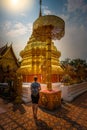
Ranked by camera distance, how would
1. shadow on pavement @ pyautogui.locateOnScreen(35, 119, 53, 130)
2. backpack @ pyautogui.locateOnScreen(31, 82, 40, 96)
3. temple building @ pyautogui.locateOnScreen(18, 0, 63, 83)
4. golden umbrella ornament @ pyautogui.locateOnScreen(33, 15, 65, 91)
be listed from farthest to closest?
temple building @ pyautogui.locateOnScreen(18, 0, 63, 83) → golden umbrella ornament @ pyautogui.locateOnScreen(33, 15, 65, 91) → backpack @ pyautogui.locateOnScreen(31, 82, 40, 96) → shadow on pavement @ pyautogui.locateOnScreen(35, 119, 53, 130)

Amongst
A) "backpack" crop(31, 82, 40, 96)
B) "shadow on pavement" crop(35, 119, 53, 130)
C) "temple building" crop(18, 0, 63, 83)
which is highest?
"temple building" crop(18, 0, 63, 83)

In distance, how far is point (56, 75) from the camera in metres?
11.4

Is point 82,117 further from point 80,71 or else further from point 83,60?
point 83,60

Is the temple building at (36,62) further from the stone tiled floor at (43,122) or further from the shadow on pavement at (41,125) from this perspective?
the shadow on pavement at (41,125)

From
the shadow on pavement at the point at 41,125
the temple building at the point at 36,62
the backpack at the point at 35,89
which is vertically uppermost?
the temple building at the point at 36,62

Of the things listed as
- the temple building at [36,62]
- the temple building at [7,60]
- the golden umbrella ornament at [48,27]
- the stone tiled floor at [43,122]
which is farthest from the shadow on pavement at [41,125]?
the temple building at [7,60]

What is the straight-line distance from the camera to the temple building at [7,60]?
13000 millimetres

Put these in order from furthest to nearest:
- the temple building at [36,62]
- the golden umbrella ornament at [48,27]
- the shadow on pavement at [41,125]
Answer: the temple building at [36,62] → the golden umbrella ornament at [48,27] → the shadow on pavement at [41,125]

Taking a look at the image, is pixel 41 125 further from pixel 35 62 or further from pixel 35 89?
pixel 35 62

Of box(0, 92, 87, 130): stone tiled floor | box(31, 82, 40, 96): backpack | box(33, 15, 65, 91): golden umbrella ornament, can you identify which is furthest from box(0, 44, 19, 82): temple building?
box(0, 92, 87, 130): stone tiled floor

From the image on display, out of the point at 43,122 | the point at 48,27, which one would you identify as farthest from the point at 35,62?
the point at 43,122

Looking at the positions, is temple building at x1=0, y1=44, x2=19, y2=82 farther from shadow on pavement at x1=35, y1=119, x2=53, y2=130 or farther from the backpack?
shadow on pavement at x1=35, y1=119, x2=53, y2=130

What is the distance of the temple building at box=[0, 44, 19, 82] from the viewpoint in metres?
13.0

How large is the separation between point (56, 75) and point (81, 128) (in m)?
7.69
